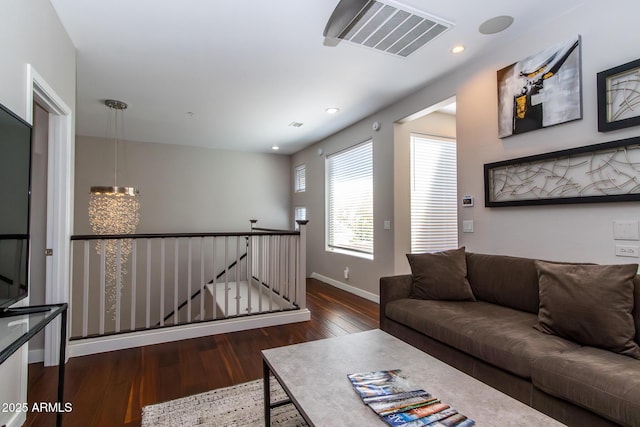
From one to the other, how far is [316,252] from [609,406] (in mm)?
4799

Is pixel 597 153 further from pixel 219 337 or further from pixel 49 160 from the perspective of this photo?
pixel 49 160

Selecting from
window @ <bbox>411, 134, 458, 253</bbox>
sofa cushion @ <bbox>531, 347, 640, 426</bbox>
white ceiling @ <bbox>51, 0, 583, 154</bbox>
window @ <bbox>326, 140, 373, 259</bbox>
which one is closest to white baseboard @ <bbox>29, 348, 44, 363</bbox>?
white ceiling @ <bbox>51, 0, 583, 154</bbox>

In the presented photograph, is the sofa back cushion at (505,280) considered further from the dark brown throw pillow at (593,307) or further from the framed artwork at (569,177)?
the framed artwork at (569,177)

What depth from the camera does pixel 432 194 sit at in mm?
4289

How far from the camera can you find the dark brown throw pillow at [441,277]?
8.39 ft

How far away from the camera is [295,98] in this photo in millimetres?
3791

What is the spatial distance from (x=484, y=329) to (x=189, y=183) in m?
5.69

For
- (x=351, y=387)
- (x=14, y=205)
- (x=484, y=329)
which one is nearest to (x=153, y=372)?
(x=14, y=205)

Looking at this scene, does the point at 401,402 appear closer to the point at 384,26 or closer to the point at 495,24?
the point at 384,26

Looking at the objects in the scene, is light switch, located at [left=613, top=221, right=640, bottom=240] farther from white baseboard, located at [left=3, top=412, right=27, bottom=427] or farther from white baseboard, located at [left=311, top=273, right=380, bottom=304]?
white baseboard, located at [left=3, top=412, right=27, bottom=427]

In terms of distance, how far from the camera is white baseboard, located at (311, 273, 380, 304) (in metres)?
4.29

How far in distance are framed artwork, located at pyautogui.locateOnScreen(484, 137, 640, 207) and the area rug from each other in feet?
7.75

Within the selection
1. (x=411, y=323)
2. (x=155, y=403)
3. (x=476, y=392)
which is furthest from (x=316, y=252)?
(x=476, y=392)

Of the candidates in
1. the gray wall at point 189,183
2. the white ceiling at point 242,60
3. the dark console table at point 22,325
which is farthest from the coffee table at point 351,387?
the gray wall at point 189,183
